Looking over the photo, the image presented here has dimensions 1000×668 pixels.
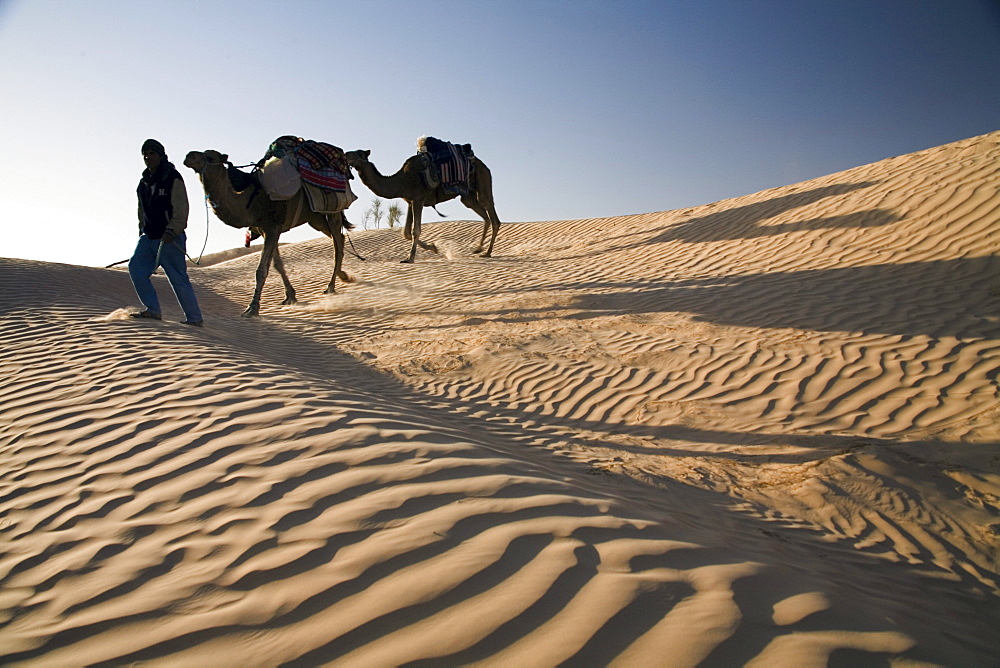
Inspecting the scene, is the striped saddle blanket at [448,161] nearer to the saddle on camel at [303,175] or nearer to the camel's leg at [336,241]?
the saddle on camel at [303,175]

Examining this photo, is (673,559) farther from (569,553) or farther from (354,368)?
(354,368)

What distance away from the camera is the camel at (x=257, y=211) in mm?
8008

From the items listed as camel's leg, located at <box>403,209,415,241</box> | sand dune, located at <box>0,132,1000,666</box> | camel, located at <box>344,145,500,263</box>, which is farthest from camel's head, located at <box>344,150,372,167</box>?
sand dune, located at <box>0,132,1000,666</box>

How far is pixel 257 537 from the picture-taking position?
1806mm

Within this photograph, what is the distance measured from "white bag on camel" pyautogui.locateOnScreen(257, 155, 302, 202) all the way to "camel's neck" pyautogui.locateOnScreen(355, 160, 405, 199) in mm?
2547

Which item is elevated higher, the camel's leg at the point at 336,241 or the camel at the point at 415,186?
the camel at the point at 415,186

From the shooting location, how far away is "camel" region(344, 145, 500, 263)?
11.6 metres

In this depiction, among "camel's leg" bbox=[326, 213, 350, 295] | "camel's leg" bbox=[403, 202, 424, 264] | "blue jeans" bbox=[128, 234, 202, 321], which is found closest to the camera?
"blue jeans" bbox=[128, 234, 202, 321]

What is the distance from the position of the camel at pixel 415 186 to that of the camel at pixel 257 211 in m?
1.39

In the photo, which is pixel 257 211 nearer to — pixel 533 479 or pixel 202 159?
pixel 202 159

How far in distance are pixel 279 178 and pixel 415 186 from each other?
13.1 ft

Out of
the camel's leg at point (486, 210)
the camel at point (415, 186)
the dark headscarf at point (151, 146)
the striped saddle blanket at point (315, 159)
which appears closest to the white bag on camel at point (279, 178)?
the striped saddle blanket at point (315, 159)

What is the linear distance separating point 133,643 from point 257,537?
46cm

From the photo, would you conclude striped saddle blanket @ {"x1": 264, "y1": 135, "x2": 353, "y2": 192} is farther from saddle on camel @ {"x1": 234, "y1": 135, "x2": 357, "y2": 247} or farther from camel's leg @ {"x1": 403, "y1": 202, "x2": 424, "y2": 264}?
camel's leg @ {"x1": 403, "y1": 202, "x2": 424, "y2": 264}
